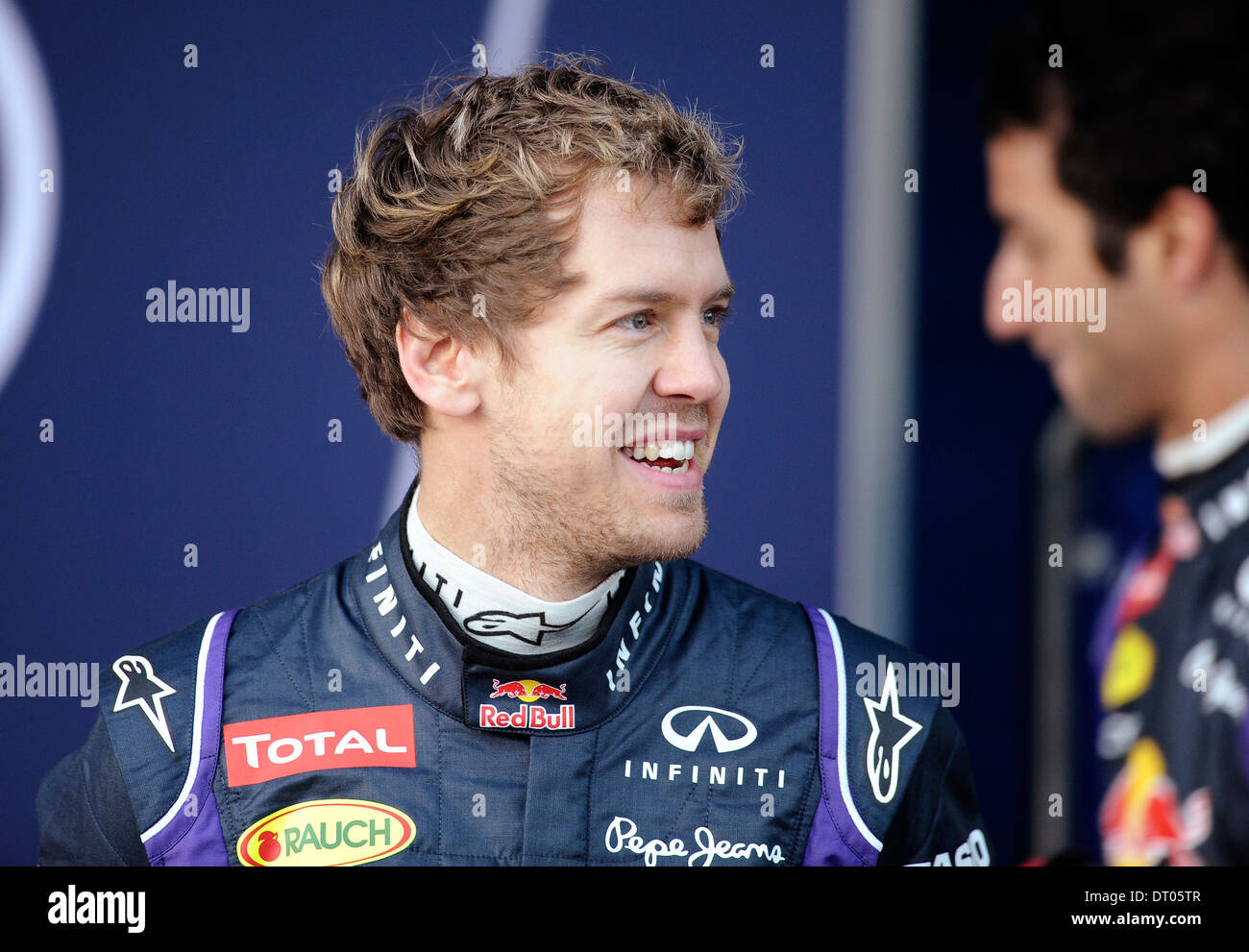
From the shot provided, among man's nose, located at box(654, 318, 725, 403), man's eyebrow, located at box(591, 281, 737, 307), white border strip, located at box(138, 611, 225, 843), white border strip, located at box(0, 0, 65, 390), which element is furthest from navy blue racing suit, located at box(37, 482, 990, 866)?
white border strip, located at box(0, 0, 65, 390)

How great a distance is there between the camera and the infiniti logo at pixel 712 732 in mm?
1661

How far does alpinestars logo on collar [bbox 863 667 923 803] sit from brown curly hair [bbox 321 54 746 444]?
0.70 m

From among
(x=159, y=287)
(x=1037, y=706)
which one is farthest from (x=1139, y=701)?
(x=159, y=287)

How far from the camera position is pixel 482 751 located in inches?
63.6

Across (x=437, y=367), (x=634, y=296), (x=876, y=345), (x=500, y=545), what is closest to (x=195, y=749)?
(x=500, y=545)

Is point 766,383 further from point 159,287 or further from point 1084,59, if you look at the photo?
point 159,287

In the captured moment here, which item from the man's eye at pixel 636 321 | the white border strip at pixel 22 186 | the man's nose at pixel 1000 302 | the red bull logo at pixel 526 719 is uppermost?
the white border strip at pixel 22 186

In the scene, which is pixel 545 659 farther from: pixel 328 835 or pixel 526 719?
pixel 328 835

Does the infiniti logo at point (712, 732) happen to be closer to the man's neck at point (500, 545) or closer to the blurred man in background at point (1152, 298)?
the man's neck at point (500, 545)

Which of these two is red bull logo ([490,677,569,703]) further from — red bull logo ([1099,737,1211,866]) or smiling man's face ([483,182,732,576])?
red bull logo ([1099,737,1211,866])

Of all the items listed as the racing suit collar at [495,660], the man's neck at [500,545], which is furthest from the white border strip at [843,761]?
the man's neck at [500,545]

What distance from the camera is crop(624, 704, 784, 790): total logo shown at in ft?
5.39
